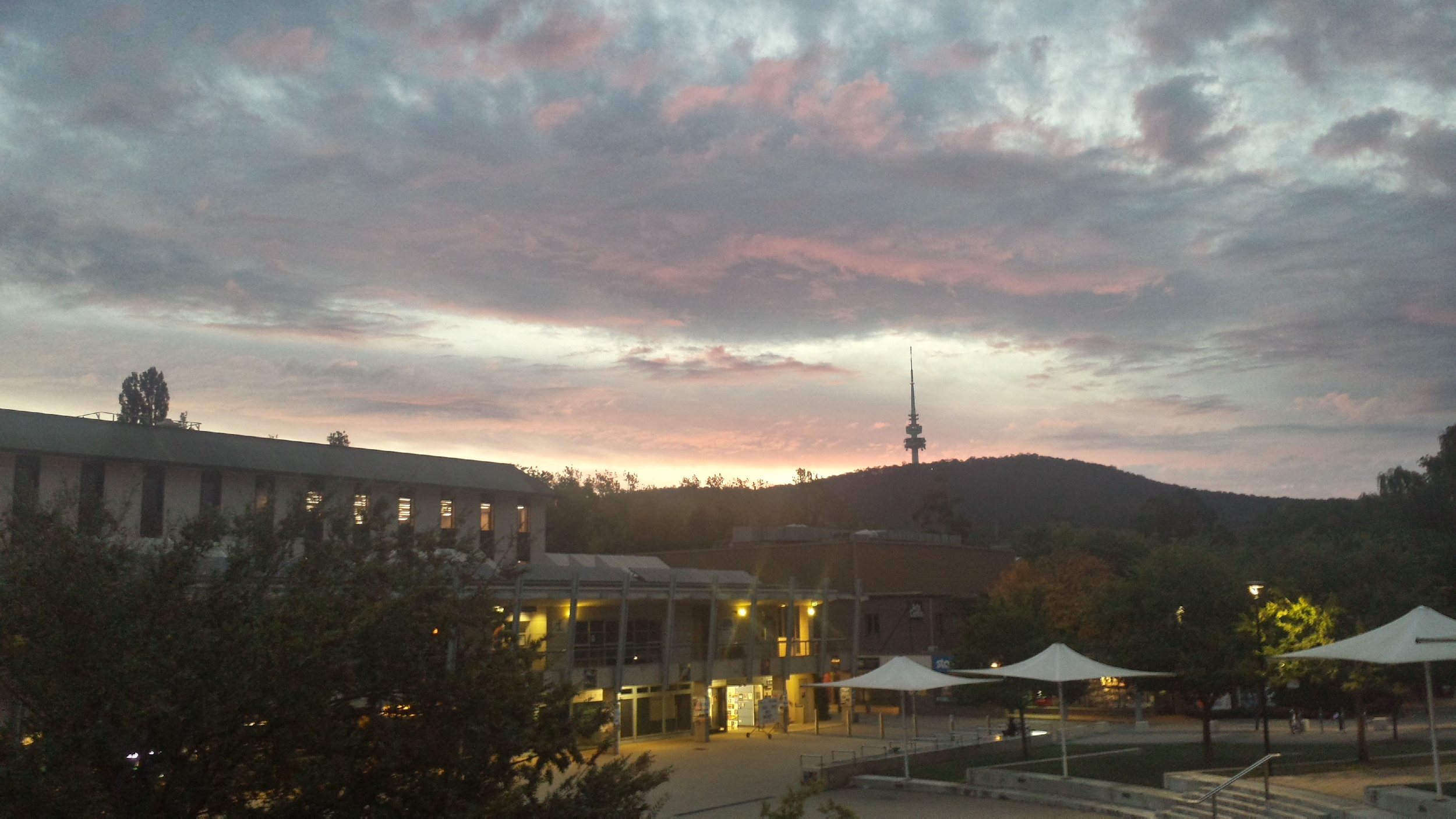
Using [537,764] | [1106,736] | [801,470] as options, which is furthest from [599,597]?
[801,470]

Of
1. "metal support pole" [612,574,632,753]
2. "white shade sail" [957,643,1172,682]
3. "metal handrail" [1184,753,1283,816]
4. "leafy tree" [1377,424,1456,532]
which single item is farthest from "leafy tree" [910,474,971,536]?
"metal handrail" [1184,753,1283,816]

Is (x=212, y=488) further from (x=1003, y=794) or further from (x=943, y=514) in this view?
(x=943, y=514)

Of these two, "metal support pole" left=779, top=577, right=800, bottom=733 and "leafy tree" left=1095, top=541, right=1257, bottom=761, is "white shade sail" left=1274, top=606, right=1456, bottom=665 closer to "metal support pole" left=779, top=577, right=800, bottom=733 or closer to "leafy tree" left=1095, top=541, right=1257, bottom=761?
"leafy tree" left=1095, top=541, right=1257, bottom=761

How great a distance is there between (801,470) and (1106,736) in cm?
10158

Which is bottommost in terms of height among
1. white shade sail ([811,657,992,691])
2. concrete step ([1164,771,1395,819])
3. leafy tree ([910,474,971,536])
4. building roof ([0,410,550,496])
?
concrete step ([1164,771,1395,819])

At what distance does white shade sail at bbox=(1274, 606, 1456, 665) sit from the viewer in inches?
727

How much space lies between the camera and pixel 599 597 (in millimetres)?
42000

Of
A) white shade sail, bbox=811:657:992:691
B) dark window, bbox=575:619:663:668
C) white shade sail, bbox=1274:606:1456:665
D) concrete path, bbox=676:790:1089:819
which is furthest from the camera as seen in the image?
dark window, bbox=575:619:663:668

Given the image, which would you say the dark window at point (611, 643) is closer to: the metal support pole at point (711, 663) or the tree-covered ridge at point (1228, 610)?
the metal support pole at point (711, 663)

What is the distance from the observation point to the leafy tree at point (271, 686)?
897 cm

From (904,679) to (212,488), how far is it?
24.3m

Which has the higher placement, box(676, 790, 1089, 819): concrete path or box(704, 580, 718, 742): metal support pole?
box(704, 580, 718, 742): metal support pole

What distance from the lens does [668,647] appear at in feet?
143

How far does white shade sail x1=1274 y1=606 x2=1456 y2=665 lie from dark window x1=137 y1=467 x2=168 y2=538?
33.7 meters
